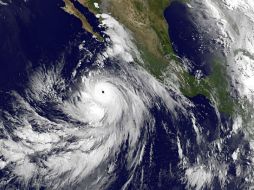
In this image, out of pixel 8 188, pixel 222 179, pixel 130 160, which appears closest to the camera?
pixel 8 188

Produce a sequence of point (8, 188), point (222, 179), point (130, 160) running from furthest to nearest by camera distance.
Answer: point (222, 179)
point (130, 160)
point (8, 188)

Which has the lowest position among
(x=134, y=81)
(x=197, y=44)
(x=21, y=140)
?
(x=21, y=140)

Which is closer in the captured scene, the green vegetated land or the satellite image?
the satellite image

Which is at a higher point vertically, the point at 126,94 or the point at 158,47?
the point at 158,47

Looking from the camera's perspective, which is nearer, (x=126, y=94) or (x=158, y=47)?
(x=126, y=94)

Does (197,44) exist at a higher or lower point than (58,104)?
higher

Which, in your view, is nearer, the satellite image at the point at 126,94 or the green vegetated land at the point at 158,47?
the satellite image at the point at 126,94

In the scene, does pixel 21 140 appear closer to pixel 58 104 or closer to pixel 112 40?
pixel 58 104

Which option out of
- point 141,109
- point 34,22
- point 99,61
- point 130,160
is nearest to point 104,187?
point 130,160
